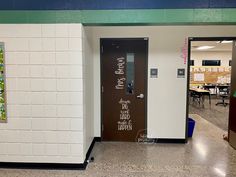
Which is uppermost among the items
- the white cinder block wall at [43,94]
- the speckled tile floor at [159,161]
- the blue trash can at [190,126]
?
Answer: the white cinder block wall at [43,94]

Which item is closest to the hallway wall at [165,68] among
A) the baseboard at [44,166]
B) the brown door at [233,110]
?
the brown door at [233,110]

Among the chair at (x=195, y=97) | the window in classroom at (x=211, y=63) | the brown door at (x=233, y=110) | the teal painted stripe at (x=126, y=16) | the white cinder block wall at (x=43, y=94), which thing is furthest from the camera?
the window in classroom at (x=211, y=63)

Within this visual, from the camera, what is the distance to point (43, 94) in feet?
10.1

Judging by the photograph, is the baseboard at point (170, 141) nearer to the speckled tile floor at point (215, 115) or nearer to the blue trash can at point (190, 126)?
the blue trash can at point (190, 126)

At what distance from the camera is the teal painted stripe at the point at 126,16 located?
283 centimetres

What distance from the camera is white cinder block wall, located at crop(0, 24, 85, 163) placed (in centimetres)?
299

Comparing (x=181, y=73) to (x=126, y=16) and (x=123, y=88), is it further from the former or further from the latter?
(x=126, y=16)

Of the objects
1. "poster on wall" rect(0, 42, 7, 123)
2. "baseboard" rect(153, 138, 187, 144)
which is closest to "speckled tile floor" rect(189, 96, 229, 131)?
"baseboard" rect(153, 138, 187, 144)

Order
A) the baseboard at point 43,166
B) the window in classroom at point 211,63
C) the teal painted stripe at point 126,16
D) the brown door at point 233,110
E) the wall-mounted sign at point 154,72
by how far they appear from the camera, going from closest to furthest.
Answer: the teal painted stripe at point 126,16 → the baseboard at point 43,166 → the brown door at point 233,110 → the wall-mounted sign at point 154,72 → the window in classroom at point 211,63

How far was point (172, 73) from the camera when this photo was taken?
4195 millimetres

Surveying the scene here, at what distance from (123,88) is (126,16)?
5.68 feet

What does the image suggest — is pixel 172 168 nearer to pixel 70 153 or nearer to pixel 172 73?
pixel 70 153

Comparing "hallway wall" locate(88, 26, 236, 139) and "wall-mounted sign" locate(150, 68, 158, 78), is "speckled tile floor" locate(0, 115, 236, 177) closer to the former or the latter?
"hallway wall" locate(88, 26, 236, 139)

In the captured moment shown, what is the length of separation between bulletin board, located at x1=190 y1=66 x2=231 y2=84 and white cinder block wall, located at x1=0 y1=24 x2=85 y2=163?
31.1 ft
